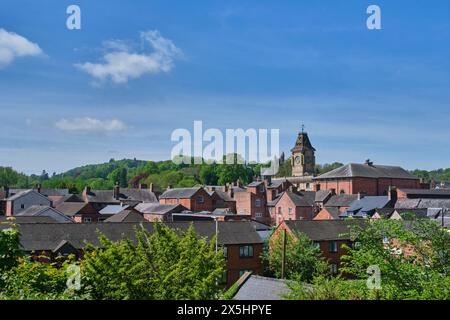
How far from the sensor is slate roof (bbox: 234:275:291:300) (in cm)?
1902

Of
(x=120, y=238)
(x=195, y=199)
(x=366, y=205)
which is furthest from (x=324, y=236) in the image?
(x=195, y=199)

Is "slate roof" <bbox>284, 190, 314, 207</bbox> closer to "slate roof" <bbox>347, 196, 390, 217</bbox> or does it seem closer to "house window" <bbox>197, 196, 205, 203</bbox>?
"slate roof" <bbox>347, 196, 390, 217</bbox>

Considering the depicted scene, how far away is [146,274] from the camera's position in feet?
47.0

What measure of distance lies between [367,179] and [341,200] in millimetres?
12844

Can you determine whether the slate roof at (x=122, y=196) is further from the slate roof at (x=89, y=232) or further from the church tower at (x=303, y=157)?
the slate roof at (x=89, y=232)

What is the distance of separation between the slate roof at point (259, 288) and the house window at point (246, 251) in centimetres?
1601

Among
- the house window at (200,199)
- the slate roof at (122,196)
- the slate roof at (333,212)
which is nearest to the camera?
the slate roof at (333,212)

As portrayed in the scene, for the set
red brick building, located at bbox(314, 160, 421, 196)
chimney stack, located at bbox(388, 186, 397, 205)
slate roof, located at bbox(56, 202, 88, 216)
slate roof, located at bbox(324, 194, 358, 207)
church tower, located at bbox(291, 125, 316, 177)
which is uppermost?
church tower, located at bbox(291, 125, 316, 177)

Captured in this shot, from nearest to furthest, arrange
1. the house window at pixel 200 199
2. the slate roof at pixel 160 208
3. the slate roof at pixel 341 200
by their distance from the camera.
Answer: the slate roof at pixel 160 208, the slate roof at pixel 341 200, the house window at pixel 200 199

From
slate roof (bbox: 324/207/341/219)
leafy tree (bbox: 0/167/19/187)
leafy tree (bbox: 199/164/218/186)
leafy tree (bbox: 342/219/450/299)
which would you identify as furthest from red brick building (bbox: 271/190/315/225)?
leafy tree (bbox: 0/167/19/187)

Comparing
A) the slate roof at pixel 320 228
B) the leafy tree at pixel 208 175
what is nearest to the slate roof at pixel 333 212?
the slate roof at pixel 320 228

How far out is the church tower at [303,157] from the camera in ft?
367
